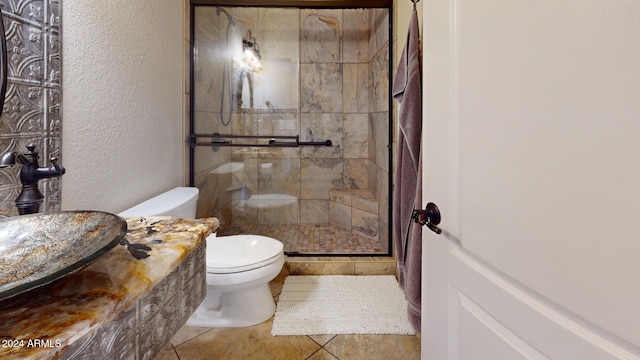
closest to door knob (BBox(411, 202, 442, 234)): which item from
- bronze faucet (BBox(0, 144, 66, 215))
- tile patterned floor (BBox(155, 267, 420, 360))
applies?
tile patterned floor (BBox(155, 267, 420, 360))

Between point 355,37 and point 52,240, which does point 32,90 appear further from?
point 355,37

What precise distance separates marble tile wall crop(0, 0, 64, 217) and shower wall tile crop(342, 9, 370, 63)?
224cm

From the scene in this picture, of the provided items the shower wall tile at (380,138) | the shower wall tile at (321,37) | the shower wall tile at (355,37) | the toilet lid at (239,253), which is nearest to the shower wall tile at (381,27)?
the shower wall tile at (355,37)

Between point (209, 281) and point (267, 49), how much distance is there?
89.5 inches

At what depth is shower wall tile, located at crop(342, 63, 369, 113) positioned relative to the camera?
278 cm

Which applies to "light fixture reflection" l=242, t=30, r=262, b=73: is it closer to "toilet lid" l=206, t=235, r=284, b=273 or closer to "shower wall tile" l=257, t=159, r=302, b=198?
"shower wall tile" l=257, t=159, r=302, b=198

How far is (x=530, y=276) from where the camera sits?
1.59ft

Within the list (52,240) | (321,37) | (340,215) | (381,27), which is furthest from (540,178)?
(321,37)

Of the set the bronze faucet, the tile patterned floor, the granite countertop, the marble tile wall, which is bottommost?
the tile patterned floor

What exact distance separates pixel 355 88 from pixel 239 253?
2.01 meters

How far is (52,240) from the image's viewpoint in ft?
1.90

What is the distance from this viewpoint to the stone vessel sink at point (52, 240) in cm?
49

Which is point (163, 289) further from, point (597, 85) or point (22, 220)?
point (597, 85)

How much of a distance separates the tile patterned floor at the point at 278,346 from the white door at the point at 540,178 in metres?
0.72
